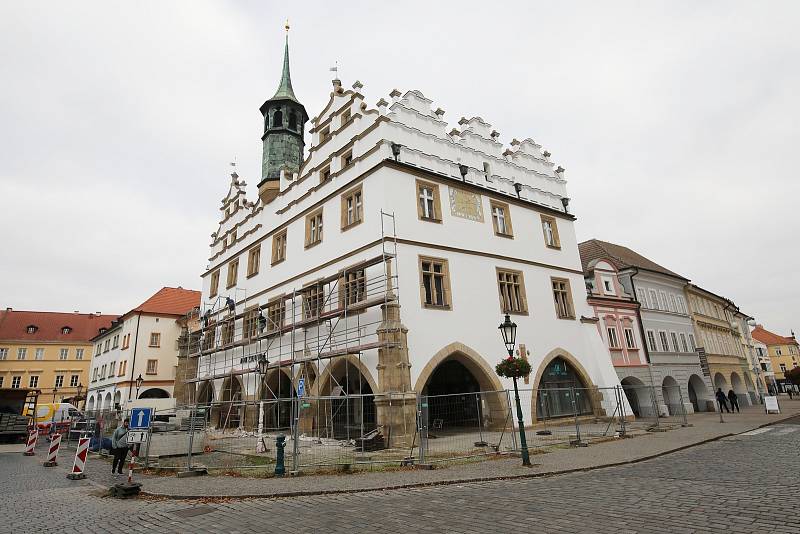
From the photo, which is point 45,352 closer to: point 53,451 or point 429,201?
point 53,451

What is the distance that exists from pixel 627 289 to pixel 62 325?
65.8 metres

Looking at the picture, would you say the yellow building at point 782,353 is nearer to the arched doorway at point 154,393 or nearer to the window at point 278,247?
the window at point 278,247

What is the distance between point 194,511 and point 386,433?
8331 mm

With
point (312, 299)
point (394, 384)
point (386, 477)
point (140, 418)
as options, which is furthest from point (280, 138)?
point (386, 477)

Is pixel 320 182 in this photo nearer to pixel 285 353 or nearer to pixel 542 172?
pixel 285 353

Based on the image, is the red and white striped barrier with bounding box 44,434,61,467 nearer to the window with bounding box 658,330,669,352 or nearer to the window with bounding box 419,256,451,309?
the window with bounding box 419,256,451,309

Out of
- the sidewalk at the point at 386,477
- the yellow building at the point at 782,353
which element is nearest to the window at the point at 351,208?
the sidewalk at the point at 386,477

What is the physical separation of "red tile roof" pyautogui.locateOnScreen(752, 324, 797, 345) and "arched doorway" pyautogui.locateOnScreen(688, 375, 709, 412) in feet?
269

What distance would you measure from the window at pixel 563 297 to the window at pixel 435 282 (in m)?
7.73

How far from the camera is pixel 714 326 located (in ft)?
129

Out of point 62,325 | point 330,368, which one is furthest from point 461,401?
point 62,325

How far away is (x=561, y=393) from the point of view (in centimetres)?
2253

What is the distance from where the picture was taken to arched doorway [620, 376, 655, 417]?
Answer: 27.3 meters

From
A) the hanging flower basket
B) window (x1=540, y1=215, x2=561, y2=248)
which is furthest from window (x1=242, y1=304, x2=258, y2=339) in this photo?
window (x1=540, y1=215, x2=561, y2=248)
